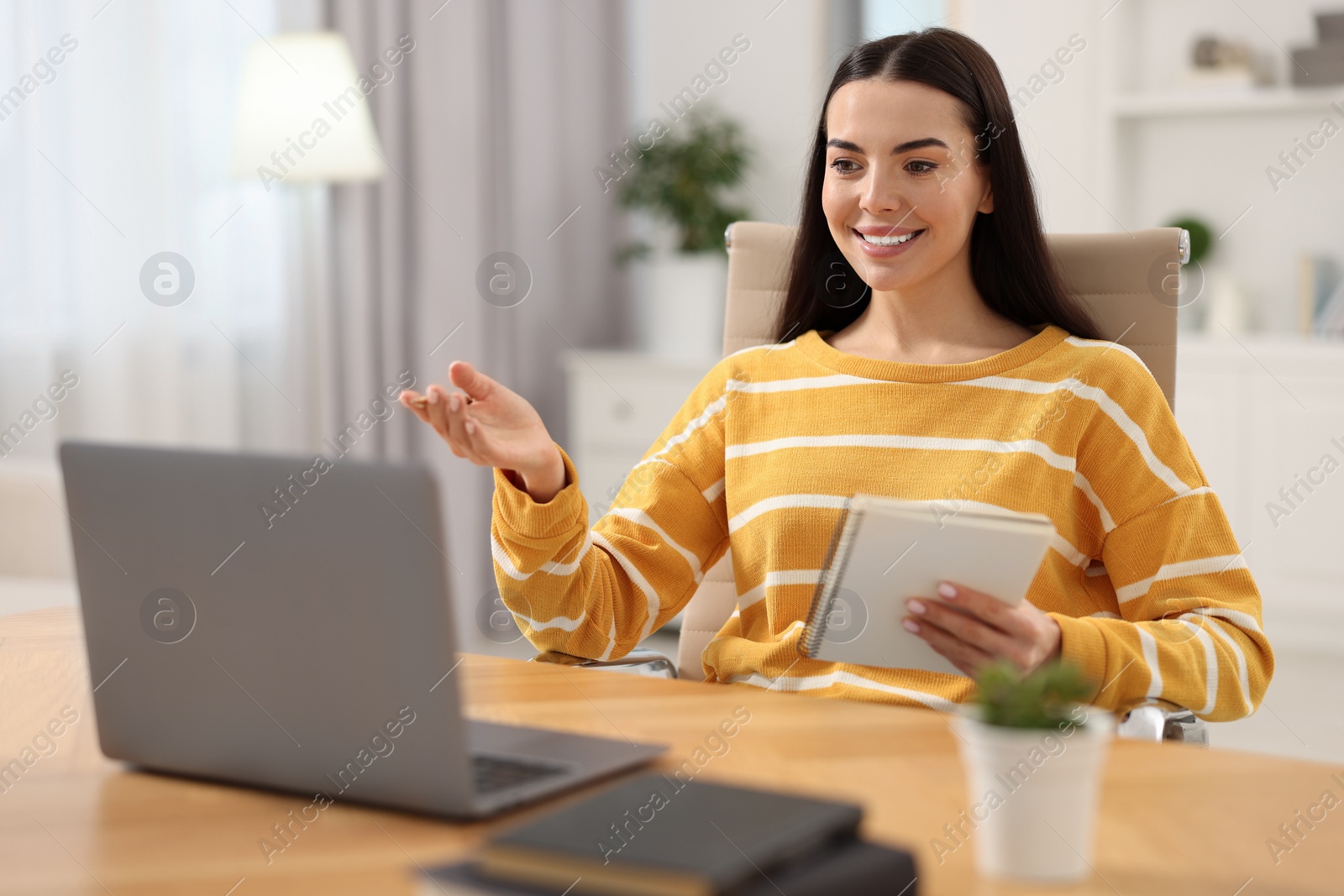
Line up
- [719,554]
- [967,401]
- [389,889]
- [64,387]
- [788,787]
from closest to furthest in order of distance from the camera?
[389,889] → [788,787] → [967,401] → [719,554] → [64,387]

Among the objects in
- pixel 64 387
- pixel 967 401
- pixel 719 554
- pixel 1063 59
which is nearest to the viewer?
pixel 967 401

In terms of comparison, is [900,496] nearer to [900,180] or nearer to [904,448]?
[904,448]

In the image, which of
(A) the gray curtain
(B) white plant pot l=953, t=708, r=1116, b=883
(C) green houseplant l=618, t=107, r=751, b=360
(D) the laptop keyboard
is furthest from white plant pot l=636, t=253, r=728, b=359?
(B) white plant pot l=953, t=708, r=1116, b=883

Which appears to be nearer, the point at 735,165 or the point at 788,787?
the point at 788,787

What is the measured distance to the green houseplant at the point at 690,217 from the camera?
3682mm

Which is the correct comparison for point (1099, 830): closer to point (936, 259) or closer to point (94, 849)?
point (94, 849)

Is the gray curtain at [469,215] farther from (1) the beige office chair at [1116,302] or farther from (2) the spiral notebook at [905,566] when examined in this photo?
(2) the spiral notebook at [905,566]

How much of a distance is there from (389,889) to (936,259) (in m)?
0.99

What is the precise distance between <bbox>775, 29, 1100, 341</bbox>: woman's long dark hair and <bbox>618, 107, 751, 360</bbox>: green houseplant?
82.0 inches

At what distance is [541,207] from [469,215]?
0.32 m

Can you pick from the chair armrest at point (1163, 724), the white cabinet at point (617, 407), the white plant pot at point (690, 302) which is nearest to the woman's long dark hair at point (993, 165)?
the chair armrest at point (1163, 724)

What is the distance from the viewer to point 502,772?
0.86 meters

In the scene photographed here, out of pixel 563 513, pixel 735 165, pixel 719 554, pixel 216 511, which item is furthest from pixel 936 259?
pixel 735 165

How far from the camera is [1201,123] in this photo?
365cm
